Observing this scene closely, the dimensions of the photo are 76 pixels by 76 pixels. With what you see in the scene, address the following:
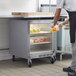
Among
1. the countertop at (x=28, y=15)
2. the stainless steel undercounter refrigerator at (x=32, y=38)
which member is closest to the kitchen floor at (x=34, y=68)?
the stainless steel undercounter refrigerator at (x=32, y=38)

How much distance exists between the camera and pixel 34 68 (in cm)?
422

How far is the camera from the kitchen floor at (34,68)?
3850 millimetres

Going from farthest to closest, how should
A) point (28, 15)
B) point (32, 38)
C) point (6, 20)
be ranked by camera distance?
point (6, 20)
point (32, 38)
point (28, 15)

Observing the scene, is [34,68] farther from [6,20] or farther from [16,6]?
[16,6]

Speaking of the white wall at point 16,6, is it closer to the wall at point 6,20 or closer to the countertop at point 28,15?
the wall at point 6,20

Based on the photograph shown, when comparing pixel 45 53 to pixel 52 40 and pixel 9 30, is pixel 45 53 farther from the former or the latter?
pixel 9 30

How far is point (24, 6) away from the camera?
5.14 metres

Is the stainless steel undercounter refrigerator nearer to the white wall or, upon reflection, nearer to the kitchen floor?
the kitchen floor

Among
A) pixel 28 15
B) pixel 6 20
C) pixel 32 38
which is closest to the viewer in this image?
pixel 28 15

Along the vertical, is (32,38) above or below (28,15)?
below

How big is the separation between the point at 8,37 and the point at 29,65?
1.08 metres

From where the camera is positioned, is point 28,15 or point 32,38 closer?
point 28,15

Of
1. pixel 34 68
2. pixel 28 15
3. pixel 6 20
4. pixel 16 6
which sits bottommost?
pixel 34 68

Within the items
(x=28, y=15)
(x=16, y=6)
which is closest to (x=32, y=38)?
(x=28, y=15)
